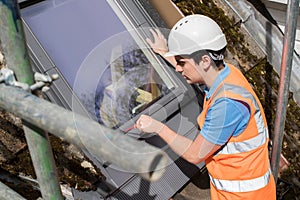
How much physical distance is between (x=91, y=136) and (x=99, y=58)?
1524 millimetres

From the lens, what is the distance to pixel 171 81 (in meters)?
2.83

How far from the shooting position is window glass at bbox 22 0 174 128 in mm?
2561

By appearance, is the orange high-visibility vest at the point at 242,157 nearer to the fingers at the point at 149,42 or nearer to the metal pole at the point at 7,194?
the fingers at the point at 149,42

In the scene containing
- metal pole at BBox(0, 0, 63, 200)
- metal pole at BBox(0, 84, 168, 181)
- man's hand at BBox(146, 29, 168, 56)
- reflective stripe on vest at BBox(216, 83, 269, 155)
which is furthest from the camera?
man's hand at BBox(146, 29, 168, 56)

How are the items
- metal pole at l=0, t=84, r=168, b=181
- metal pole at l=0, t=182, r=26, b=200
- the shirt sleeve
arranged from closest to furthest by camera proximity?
metal pole at l=0, t=84, r=168, b=181 < metal pole at l=0, t=182, r=26, b=200 < the shirt sleeve

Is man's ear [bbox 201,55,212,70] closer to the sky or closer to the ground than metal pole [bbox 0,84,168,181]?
closer to the ground

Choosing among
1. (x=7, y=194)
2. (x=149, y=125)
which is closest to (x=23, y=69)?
(x=7, y=194)

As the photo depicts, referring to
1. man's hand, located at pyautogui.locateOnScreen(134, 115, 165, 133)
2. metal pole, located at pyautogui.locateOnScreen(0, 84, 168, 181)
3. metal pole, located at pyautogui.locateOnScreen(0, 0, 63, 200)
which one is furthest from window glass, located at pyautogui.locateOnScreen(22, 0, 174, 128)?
metal pole, located at pyautogui.locateOnScreen(0, 84, 168, 181)

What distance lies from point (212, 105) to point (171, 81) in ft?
2.36

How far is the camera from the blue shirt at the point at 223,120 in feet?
6.84

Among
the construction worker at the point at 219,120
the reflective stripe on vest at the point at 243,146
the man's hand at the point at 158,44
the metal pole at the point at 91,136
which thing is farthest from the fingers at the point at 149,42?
the metal pole at the point at 91,136

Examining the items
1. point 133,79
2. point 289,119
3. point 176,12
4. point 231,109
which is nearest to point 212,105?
point 231,109

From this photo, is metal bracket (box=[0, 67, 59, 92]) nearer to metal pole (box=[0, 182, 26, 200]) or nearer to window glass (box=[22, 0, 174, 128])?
metal pole (box=[0, 182, 26, 200])

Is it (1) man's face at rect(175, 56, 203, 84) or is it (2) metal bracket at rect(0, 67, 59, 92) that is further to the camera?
(1) man's face at rect(175, 56, 203, 84)
